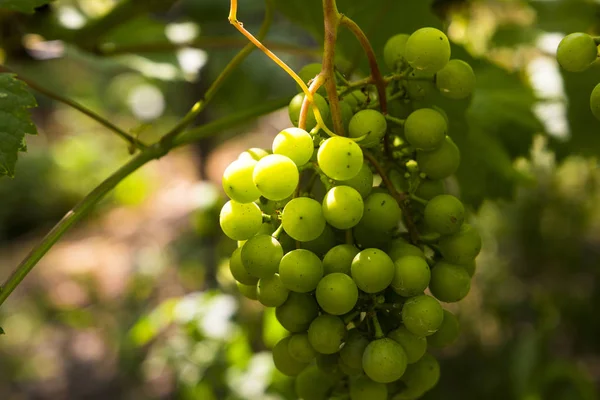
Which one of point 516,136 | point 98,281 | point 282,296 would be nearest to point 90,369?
point 98,281

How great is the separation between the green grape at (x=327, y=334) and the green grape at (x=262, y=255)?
0.06 meters

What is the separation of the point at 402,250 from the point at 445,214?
0.16ft

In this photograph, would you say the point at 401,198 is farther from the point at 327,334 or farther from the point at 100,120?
the point at 100,120

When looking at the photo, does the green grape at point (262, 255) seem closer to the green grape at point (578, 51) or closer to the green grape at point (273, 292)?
the green grape at point (273, 292)

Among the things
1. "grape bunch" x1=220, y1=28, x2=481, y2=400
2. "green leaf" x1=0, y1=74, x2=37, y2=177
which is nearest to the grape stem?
"grape bunch" x1=220, y1=28, x2=481, y2=400

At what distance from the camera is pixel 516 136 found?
1040 millimetres

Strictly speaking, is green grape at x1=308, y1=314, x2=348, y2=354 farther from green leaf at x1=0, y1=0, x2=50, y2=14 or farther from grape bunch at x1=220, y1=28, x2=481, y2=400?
green leaf at x1=0, y1=0, x2=50, y2=14

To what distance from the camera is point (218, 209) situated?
1.27 meters

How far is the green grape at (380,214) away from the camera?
51 cm

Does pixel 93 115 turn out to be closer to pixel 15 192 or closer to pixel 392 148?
pixel 392 148

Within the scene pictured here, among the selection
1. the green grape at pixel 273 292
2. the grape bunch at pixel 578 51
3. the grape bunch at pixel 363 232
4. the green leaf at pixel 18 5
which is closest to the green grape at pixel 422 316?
the grape bunch at pixel 363 232

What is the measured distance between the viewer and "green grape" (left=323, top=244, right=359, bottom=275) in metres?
0.51

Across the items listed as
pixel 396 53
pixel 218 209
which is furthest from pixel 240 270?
pixel 218 209

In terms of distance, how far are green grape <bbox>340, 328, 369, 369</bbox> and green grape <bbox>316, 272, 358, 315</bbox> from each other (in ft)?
0.15
